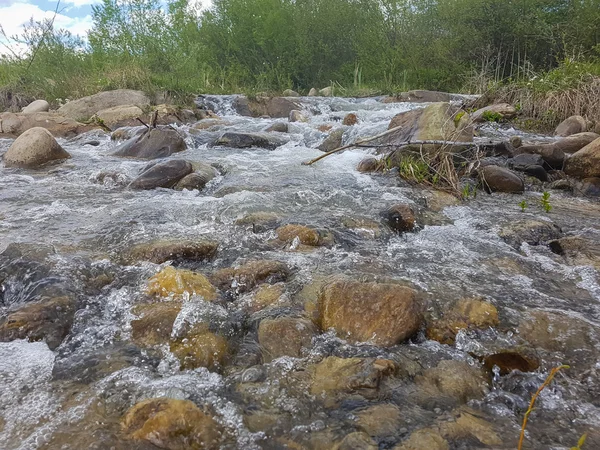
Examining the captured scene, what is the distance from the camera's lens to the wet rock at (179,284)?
2457 mm

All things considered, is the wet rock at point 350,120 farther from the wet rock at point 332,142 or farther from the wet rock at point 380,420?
the wet rock at point 380,420

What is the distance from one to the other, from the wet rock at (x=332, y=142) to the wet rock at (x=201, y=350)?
186 inches

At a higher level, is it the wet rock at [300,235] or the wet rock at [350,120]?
the wet rock at [350,120]

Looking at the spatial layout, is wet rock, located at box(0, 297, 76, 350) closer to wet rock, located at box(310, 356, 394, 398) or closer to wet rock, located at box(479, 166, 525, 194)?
wet rock, located at box(310, 356, 394, 398)

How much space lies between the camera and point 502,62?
43.1ft

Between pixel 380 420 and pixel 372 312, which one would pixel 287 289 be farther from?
pixel 380 420

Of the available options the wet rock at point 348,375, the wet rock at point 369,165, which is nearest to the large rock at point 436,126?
the wet rock at point 369,165

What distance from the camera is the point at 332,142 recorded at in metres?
6.62

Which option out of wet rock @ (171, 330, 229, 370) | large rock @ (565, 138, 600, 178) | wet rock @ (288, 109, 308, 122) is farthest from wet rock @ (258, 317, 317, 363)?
wet rock @ (288, 109, 308, 122)

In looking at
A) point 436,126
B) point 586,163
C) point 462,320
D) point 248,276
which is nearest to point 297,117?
point 436,126

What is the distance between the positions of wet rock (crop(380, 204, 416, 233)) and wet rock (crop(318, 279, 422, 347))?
1283 millimetres

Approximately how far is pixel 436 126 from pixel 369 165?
849 millimetres

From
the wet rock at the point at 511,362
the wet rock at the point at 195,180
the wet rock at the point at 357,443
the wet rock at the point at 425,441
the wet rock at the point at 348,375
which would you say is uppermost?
the wet rock at the point at 195,180

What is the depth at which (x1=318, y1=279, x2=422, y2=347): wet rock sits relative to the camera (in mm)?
2117
